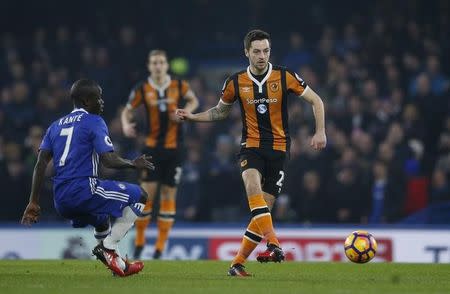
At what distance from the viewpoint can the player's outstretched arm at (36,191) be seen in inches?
367

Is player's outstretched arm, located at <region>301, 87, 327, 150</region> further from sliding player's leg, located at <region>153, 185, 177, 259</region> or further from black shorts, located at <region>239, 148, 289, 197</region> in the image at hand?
sliding player's leg, located at <region>153, 185, 177, 259</region>

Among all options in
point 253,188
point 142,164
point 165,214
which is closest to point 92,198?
point 142,164

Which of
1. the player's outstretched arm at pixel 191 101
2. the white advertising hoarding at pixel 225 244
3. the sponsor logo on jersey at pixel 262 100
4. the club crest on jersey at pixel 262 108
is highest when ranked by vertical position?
the sponsor logo on jersey at pixel 262 100

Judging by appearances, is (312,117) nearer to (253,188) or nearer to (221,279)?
(253,188)

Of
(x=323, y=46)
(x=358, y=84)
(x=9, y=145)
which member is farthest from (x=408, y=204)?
(x=9, y=145)

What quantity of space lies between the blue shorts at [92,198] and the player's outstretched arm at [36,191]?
0.16m

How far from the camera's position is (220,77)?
70.5 ft

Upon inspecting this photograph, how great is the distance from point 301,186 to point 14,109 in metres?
6.55

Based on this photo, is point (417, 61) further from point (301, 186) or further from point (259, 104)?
point (259, 104)

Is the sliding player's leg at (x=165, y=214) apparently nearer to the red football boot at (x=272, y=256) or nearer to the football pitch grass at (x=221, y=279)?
the football pitch grass at (x=221, y=279)

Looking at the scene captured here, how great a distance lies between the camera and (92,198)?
9328mm

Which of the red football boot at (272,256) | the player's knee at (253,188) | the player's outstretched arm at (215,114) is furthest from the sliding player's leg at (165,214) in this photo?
the red football boot at (272,256)

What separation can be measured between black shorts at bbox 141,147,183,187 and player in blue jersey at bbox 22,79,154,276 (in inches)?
170

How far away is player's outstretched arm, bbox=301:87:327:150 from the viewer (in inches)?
382
